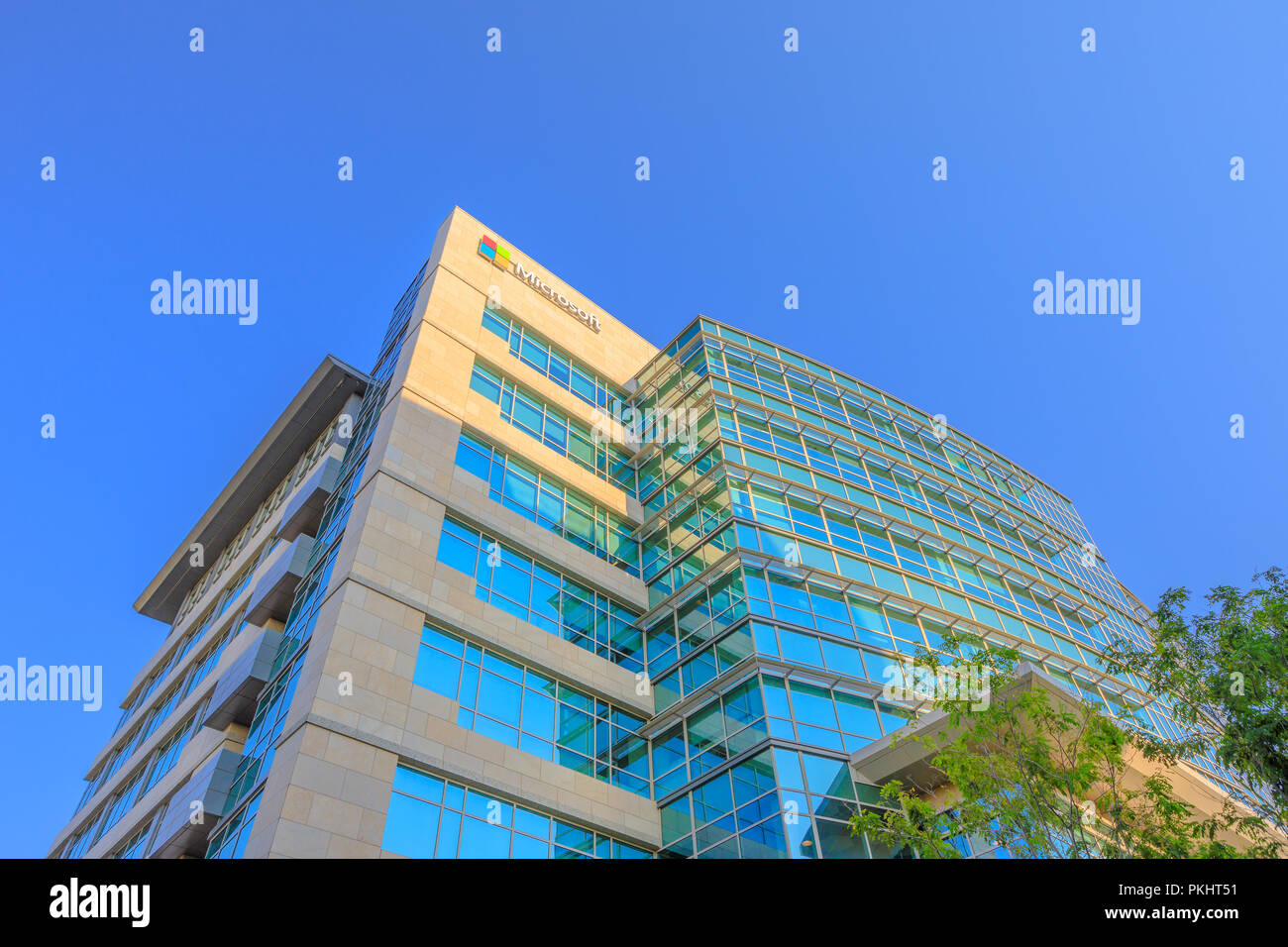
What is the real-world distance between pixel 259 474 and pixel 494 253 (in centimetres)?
1458

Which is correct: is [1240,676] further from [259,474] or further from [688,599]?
[259,474]

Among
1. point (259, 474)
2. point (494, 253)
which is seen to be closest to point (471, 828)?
point (494, 253)

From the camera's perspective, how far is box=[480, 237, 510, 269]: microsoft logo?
33.5m

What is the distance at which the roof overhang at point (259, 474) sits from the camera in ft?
112

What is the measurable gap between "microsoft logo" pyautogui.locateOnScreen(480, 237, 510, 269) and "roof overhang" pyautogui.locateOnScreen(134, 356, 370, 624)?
6.53 m

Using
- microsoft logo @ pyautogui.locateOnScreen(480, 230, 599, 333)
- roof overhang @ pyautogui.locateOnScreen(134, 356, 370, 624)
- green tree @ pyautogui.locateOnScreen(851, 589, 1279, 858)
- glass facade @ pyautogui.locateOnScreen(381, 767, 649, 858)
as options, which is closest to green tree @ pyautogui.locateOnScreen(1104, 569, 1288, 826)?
green tree @ pyautogui.locateOnScreen(851, 589, 1279, 858)

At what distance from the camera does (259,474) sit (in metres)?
38.6

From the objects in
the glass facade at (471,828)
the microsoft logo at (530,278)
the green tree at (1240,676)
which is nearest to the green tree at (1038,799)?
the green tree at (1240,676)

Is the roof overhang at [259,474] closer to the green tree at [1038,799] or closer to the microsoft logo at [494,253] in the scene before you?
the microsoft logo at [494,253]

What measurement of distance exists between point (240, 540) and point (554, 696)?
23.7 m
